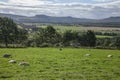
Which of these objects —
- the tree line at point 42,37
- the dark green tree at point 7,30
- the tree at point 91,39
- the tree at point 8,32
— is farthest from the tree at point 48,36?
the tree at point 91,39

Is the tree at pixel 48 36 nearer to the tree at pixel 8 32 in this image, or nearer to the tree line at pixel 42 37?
the tree line at pixel 42 37

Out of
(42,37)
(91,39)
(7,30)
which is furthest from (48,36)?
(7,30)

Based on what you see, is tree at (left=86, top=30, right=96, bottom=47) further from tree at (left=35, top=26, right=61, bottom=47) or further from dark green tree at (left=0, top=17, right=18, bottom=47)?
dark green tree at (left=0, top=17, right=18, bottom=47)

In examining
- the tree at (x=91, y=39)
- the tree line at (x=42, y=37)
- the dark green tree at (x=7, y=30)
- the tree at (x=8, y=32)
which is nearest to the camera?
the tree at (x=8, y=32)

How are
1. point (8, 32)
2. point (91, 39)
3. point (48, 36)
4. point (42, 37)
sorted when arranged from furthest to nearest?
point (48, 36) → point (42, 37) → point (91, 39) → point (8, 32)

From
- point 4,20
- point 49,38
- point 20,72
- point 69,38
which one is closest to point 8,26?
point 4,20

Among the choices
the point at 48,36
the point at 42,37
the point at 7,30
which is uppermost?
the point at 7,30

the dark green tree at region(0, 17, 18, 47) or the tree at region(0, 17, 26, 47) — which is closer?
the tree at region(0, 17, 26, 47)

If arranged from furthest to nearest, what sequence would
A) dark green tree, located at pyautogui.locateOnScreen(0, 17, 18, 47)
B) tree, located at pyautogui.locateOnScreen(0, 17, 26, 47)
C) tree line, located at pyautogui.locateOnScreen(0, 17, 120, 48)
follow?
tree line, located at pyautogui.locateOnScreen(0, 17, 120, 48) → dark green tree, located at pyautogui.locateOnScreen(0, 17, 18, 47) → tree, located at pyautogui.locateOnScreen(0, 17, 26, 47)

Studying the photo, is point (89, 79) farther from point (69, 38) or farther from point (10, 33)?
point (69, 38)

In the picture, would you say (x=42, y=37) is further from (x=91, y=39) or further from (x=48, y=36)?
(x=91, y=39)

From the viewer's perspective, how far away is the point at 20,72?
88.9 ft

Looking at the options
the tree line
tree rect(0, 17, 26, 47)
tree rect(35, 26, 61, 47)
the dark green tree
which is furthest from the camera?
tree rect(35, 26, 61, 47)

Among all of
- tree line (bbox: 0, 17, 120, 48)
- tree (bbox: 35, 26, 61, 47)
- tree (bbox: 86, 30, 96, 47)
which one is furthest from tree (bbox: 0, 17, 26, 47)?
tree (bbox: 86, 30, 96, 47)
